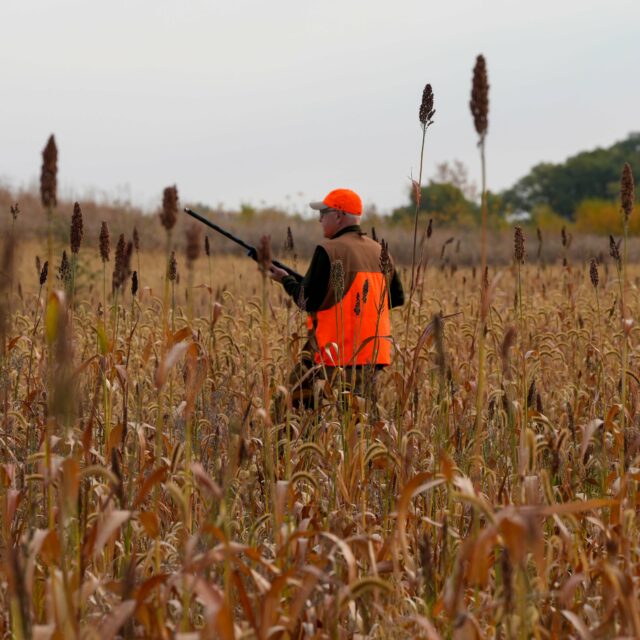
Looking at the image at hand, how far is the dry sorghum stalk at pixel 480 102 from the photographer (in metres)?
2.02

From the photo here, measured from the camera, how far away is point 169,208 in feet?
6.58

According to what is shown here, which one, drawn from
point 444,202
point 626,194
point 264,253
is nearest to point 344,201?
point 626,194

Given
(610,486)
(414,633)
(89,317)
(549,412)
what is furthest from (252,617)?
(89,317)

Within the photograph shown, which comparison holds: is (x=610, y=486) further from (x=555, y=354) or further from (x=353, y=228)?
(x=353, y=228)

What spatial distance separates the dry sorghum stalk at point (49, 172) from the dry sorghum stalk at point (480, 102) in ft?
2.90

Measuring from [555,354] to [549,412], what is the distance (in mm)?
552

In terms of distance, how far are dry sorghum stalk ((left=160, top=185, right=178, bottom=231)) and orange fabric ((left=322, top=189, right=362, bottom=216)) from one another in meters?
3.77

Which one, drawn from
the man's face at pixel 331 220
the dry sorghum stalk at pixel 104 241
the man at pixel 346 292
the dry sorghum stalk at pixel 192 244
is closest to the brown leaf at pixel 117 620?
the dry sorghum stalk at pixel 192 244

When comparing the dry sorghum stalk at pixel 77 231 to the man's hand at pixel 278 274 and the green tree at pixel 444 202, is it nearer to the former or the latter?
the man's hand at pixel 278 274

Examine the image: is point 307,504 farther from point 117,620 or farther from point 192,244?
point 192,244

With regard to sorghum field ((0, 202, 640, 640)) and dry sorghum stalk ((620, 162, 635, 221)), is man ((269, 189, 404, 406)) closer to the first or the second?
sorghum field ((0, 202, 640, 640))

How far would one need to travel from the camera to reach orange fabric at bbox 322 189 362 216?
5.79 meters

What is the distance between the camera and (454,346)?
640 centimetres

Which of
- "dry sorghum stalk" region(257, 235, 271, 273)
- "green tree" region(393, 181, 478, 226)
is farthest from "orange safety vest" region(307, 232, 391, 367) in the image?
"green tree" region(393, 181, 478, 226)
